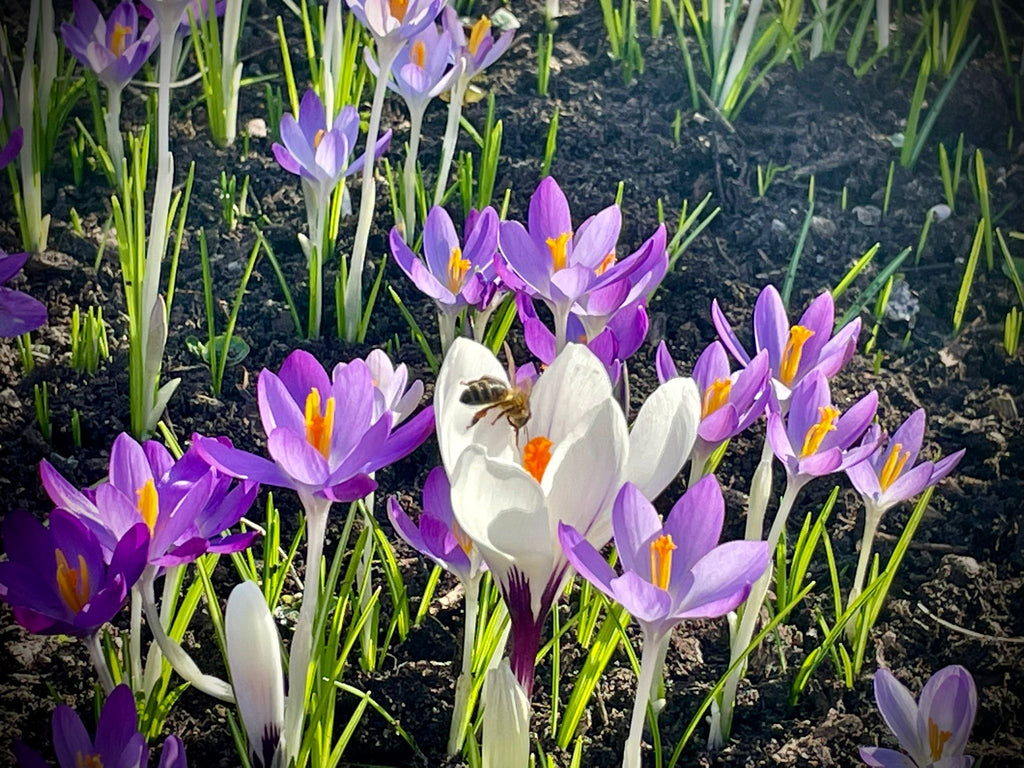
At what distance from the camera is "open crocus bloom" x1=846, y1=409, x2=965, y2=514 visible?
88 cm

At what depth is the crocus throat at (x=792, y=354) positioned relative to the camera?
87 cm

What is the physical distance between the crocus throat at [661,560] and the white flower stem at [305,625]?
22 cm

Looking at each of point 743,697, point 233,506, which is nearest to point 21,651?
point 233,506

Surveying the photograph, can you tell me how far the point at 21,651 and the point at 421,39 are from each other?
74 centimetres

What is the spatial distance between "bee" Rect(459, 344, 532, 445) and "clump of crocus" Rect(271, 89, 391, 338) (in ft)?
1.70

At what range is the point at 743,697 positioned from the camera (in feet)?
3.01

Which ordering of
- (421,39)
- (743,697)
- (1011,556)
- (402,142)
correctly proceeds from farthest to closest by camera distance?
(402,142)
(421,39)
(1011,556)
(743,697)

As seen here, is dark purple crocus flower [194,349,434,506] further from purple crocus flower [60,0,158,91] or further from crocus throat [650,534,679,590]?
purple crocus flower [60,0,158,91]

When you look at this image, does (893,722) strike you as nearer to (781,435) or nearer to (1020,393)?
(781,435)

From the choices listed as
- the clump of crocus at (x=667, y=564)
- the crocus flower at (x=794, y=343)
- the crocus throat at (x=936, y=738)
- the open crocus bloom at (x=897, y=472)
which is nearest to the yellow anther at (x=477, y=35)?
the crocus flower at (x=794, y=343)

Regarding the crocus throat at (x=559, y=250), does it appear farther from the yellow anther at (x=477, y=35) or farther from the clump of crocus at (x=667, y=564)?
the yellow anther at (x=477, y=35)

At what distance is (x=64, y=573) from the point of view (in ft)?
2.19

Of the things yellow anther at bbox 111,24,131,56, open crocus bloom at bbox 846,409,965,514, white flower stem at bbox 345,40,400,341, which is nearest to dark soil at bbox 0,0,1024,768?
white flower stem at bbox 345,40,400,341

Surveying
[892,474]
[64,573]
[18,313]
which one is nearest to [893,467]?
[892,474]
